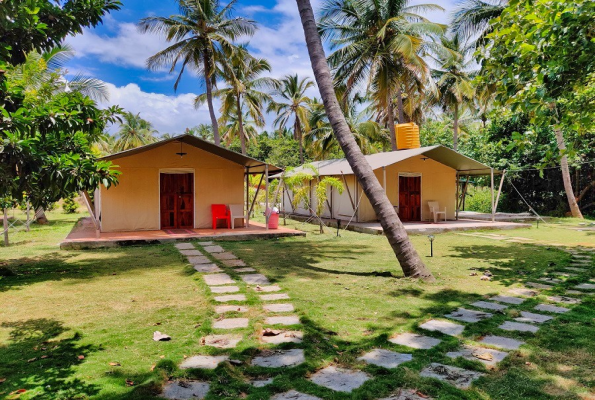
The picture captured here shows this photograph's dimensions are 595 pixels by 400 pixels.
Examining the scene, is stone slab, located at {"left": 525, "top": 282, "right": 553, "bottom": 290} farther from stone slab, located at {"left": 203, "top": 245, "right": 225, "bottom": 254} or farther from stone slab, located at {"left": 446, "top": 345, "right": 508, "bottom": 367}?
stone slab, located at {"left": 203, "top": 245, "right": 225, "bottom": 254}

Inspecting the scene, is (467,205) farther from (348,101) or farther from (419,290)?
(419,290)

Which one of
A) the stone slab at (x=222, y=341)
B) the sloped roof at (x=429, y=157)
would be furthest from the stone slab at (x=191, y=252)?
the sloped roof at (x=429, y=157)

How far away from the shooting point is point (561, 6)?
4.97 m

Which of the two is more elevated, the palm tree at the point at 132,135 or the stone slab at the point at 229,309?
the palm tree at the point at 132,135

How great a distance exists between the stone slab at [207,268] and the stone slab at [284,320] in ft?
8.96

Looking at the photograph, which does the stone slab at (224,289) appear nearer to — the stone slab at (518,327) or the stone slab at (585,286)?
the stone slab at (518,327)

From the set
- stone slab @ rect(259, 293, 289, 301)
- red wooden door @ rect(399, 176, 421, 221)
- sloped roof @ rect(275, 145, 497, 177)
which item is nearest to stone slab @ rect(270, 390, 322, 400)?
stone slab @ rect(259, 293, 289, 301)

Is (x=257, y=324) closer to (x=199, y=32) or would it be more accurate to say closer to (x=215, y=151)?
(x=215, y=151)

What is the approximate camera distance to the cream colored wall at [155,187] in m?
11.9

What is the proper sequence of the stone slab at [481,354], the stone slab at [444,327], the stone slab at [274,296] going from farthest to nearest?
1. the stone slab at [274,296]
2. the stone slab at [444,327]
3. the stone slab at [481,354]

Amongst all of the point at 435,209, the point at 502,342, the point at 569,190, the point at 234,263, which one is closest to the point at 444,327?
the point at 502,342

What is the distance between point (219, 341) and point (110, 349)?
0.89 m

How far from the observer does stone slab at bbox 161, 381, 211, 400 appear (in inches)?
106

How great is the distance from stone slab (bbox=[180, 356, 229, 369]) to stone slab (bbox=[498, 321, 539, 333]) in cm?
269
